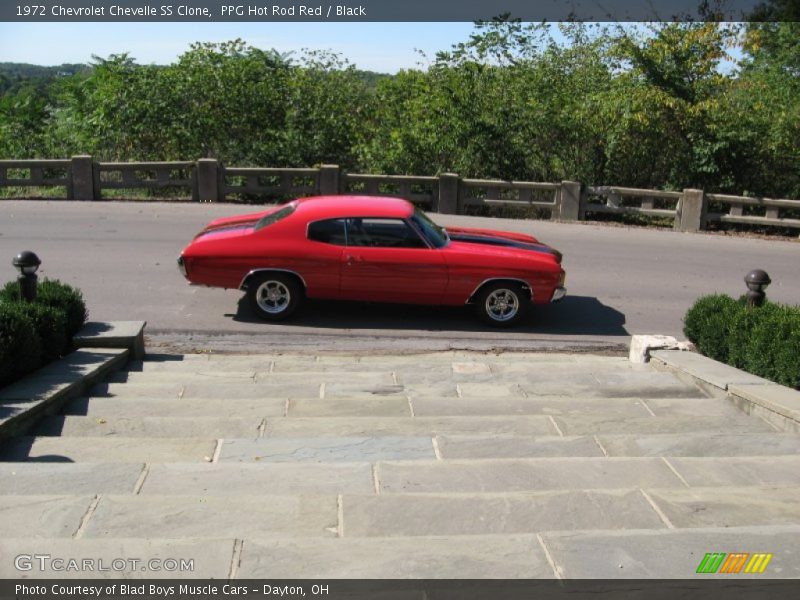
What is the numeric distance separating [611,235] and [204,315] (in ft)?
31.0

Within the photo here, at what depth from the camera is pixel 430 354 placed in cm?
937

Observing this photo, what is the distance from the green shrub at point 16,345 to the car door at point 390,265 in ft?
13.8

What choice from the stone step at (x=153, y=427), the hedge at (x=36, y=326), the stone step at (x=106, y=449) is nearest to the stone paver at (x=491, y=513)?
the stone step at (x=106, y=449)

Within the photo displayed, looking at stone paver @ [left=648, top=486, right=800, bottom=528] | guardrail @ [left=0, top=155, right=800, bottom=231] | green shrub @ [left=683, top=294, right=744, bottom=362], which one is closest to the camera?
stone paver @ [left=648, top=486, right=800, bottom=528]

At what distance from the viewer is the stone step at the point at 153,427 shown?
5492 mm

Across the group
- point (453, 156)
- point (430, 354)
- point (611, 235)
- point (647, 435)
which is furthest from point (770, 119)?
point (647, 435)

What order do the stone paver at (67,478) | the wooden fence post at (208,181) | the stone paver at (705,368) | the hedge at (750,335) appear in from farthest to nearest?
the wooden fence post at (208,181) → the hedge at (750,335) → the stone paver at (705,368) → the stone paver at (67,478)

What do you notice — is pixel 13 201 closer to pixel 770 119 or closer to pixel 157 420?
pixel 157 420

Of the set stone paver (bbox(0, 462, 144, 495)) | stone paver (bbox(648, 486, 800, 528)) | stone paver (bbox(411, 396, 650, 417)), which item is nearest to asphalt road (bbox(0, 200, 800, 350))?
stone paver (bbox(411, 396, 650, 417))

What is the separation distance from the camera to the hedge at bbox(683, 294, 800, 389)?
23.8 feet

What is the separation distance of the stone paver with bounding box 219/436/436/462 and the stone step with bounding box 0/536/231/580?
1.74 metres

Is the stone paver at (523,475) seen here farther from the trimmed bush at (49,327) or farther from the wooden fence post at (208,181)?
the wooden fence post at (208,181)

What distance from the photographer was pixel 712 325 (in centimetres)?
859

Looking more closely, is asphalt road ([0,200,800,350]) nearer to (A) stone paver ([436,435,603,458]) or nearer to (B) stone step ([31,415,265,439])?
(B) stone step ([31,415,265,439])
